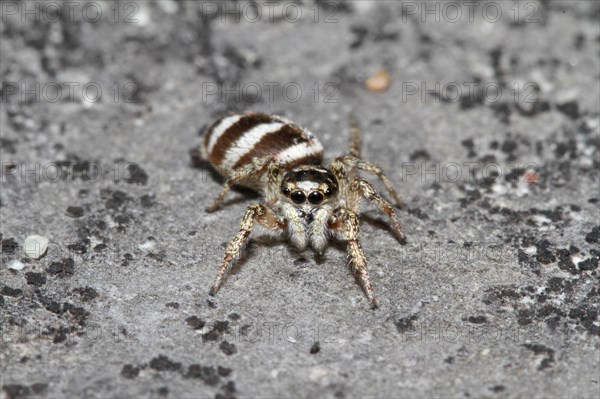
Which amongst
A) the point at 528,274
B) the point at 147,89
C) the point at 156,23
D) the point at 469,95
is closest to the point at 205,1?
the point at 156,23

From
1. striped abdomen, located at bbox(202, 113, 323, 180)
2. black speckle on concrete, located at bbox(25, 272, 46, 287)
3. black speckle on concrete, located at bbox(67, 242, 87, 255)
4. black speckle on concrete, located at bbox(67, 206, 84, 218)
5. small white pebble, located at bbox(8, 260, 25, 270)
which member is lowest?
black speckle on concrete, located at bbox(25, 272, 46, 287)

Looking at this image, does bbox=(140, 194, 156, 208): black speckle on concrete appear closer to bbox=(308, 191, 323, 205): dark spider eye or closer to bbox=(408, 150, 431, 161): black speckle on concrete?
bbox=(308, 191, 323, 205): dark spider eye

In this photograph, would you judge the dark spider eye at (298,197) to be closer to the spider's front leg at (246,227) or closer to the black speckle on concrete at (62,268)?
the spider's front leg at (246,227)

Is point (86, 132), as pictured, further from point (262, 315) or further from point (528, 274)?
point (528, 274)

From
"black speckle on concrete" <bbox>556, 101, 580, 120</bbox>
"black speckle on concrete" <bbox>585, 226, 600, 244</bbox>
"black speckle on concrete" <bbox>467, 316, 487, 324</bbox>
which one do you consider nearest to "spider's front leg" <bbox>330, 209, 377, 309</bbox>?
"black speckle on concrete" <bbox>467, 316, 487, 324</bbox>

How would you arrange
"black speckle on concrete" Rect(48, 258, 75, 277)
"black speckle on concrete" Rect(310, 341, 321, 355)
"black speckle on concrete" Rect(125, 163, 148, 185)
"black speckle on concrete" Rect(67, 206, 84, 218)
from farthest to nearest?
1. "black speckle on concrete" Rect(125, 163, 148, 185)
2. "black speckle on concrete" Rect(67, 206, 84, 218)
3. "black speckle on concrete" Rect(48, 258, 75, 277)
4. "black speckle on concrete" Rect(310, 341, 321, 355)

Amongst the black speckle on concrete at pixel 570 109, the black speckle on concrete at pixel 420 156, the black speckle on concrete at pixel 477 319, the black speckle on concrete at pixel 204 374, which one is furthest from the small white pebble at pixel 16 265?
the black speckle on concrete at pixel 570 109

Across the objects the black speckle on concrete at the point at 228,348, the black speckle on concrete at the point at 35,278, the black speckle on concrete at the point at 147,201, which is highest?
the black speckle on concrete at the point at 147,201

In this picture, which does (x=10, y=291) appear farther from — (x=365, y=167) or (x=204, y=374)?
(x=365, y=167)
